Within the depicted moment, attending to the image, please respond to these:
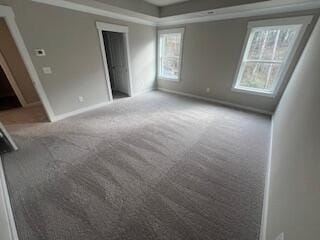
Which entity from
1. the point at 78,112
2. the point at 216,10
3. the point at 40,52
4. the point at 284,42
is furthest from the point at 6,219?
the point at 284,42

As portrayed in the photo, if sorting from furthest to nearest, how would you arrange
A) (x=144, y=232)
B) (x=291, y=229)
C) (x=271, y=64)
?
(x=271, y=64), (x=144, y=232), (x=291, y=229)

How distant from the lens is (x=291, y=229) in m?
0.79

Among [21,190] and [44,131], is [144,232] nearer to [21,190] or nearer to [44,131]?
[21,190]

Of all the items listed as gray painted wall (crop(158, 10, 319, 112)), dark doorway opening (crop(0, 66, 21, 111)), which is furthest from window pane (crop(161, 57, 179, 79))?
dark doorway opening (crop(0, 66, 21, 111))

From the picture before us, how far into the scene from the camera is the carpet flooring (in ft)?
4.28

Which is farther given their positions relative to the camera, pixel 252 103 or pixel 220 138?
pixel 252 103

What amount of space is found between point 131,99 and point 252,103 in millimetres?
3552

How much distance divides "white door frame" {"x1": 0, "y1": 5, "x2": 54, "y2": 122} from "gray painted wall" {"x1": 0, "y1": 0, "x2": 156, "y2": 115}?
0.21 feet

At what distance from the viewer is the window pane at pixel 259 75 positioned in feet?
10.9

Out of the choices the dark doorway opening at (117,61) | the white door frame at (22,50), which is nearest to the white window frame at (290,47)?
the dark doorway opening at (117,61)

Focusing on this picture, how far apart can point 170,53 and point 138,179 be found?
4.53m

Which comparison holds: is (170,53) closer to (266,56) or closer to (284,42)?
(266,56)

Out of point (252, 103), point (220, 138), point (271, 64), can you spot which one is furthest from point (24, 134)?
point (271, 64)

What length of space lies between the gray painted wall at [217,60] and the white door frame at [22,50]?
388 cm
